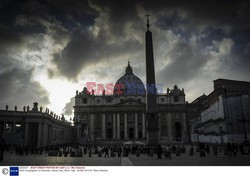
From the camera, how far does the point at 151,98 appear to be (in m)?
23.5

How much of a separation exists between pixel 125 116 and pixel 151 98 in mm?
51007

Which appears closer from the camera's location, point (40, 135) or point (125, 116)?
point (40, 135)

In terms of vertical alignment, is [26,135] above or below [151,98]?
below

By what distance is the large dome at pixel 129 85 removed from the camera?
83.0 metres

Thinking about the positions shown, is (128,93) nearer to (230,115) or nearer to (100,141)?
(100,141)

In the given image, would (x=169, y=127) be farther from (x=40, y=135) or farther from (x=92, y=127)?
(x=40, y=135)

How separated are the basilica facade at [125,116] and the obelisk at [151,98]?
48352 millimetres

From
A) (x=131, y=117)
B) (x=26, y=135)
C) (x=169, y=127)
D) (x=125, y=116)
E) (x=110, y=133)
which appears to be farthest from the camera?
(x=110, y=133)

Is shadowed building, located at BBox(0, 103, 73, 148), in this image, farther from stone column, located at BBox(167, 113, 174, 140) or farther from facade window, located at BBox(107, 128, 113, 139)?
stone column, located at BBox(167, 113, 174, 140)

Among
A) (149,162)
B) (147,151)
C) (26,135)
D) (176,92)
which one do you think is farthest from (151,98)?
(176,92)

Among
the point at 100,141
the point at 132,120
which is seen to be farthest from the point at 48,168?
the point at 132,120

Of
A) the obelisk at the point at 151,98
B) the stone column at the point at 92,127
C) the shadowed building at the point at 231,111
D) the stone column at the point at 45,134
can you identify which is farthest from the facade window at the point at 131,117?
the obelisk at the point at 151,98

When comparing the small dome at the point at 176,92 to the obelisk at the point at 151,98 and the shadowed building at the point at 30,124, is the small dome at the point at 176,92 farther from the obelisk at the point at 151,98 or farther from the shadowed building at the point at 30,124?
the obelisk at the point at 151,98

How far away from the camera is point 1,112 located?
39.2m
